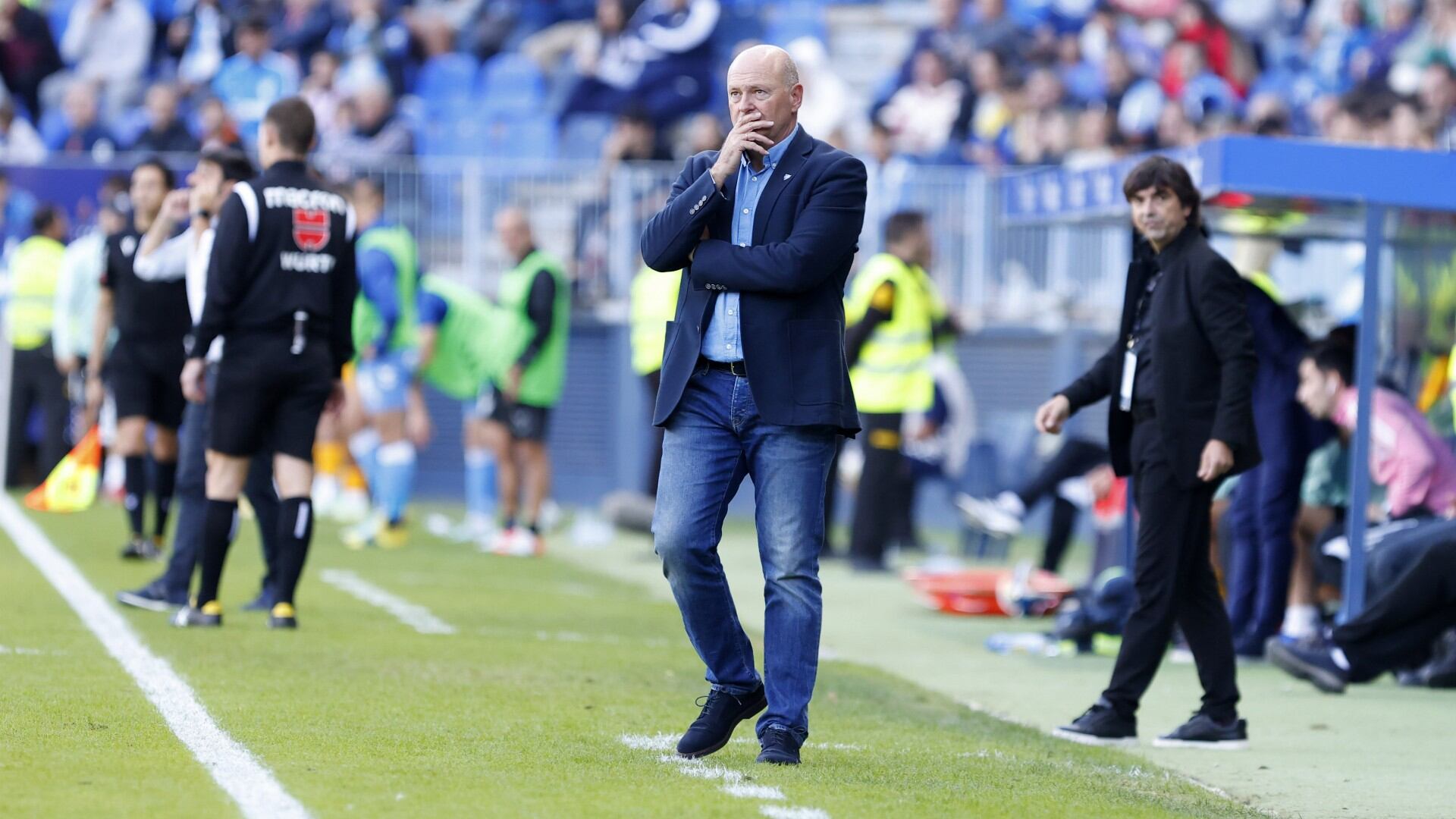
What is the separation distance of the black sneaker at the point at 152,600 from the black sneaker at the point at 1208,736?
4.63 metres

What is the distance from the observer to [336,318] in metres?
8.73

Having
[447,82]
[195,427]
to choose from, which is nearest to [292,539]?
[195,427]

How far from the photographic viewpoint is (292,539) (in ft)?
28.4

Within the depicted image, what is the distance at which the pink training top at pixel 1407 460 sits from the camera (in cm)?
930

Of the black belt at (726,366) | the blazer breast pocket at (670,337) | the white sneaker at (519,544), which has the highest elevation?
the blazer breast pocket at (670,337)

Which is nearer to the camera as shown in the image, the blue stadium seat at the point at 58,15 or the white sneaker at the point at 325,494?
the white sneaker at the point at 325,494

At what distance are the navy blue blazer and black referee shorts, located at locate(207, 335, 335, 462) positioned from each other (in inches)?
122

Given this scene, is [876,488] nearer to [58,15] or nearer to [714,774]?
[714,774]

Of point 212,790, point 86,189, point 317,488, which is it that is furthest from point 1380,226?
point 86,189

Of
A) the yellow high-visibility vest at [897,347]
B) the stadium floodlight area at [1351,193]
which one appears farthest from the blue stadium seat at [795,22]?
the stadium floodlight area at [1351,193]

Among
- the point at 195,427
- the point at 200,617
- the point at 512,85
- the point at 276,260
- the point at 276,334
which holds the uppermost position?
the point at 512,85

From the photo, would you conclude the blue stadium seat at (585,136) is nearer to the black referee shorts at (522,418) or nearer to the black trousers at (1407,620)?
the black referee shorts at (522,418)

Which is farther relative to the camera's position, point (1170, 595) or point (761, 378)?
point (1170, 595)

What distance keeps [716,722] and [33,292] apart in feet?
40.1
